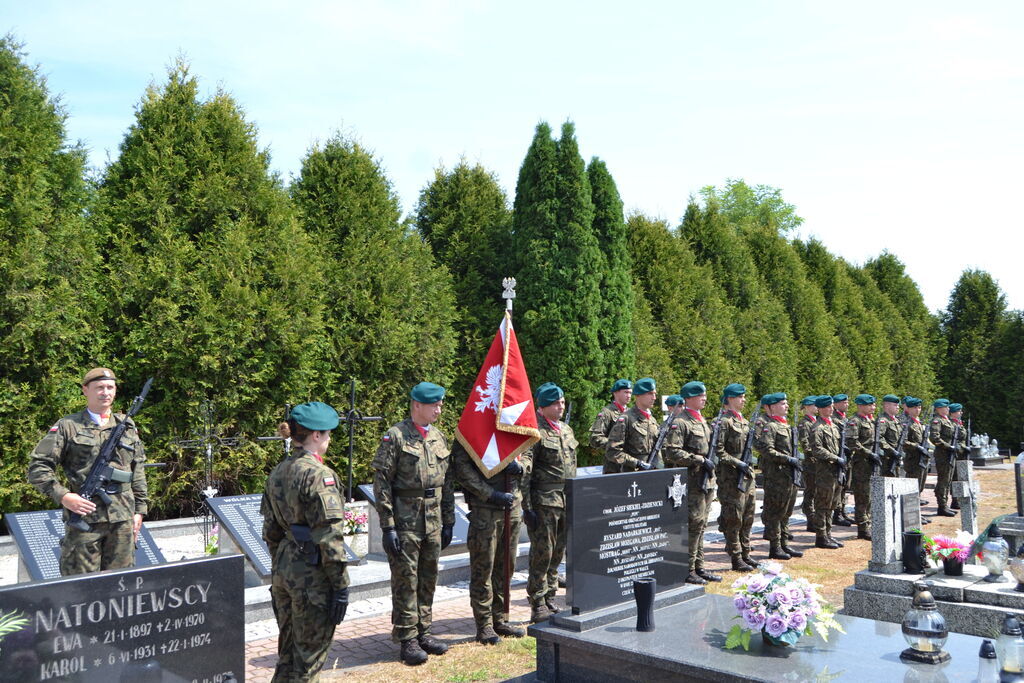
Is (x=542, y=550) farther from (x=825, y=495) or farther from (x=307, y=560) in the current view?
(x=825, y=495)

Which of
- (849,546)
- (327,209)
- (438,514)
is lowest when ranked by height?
(849,546)

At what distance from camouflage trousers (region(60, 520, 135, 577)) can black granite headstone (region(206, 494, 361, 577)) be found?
1.47 meters

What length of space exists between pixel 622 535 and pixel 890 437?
31.8 feet

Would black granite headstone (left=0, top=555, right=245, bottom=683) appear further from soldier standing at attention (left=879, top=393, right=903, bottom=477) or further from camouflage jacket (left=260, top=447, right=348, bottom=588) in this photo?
soldier standing at attention (left=879, top=393, right=903, bottom=477)

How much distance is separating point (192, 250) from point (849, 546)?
9892 mm

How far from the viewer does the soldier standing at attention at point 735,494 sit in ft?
32.0

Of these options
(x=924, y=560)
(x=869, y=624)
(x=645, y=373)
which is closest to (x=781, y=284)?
(x=645, y=373)

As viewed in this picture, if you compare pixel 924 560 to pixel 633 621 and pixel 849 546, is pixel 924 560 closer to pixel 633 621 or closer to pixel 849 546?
pixel 633 621

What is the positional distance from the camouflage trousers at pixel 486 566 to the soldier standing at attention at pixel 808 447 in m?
6.27

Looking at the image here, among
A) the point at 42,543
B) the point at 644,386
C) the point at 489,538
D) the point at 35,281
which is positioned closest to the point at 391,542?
the point at 489,538

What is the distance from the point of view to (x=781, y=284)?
25234 mm

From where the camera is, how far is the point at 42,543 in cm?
686

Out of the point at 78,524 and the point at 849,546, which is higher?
the point at 78,524

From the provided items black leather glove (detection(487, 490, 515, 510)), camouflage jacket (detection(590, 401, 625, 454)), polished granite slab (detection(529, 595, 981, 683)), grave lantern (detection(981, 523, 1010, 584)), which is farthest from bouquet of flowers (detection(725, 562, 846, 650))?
camouflage jacket (detection(590, 401, 625, 454))
